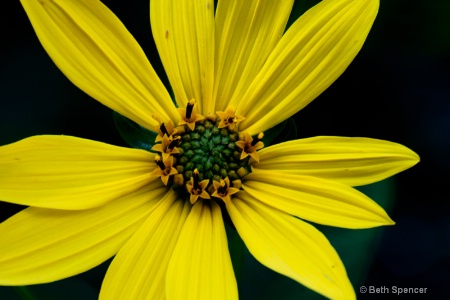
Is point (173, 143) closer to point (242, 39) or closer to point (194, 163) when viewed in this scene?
point (194, 163)

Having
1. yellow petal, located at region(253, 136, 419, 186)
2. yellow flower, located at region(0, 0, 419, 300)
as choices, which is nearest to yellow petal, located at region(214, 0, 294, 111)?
yellow flower, located at region(0, 0, 419, 300)

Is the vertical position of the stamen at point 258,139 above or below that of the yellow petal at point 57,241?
above

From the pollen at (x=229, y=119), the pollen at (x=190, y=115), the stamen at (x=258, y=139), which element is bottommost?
the stamen at (x=258, y=139)


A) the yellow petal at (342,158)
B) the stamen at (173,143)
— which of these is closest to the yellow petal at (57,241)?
the stamen at (173,143)

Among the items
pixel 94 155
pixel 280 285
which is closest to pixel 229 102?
pixel 94 155

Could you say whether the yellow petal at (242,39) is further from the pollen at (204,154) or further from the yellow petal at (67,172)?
the yellow petal at (67,172)

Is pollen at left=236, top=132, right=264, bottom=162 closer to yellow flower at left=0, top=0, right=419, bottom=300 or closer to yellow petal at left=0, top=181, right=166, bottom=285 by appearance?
yellow flower at left=0, top=0, right=419, bottom=300

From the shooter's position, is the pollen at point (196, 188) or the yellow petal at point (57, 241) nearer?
the yellow petal at point (57, 241)

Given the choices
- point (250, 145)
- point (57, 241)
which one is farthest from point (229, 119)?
point (57, 241)
